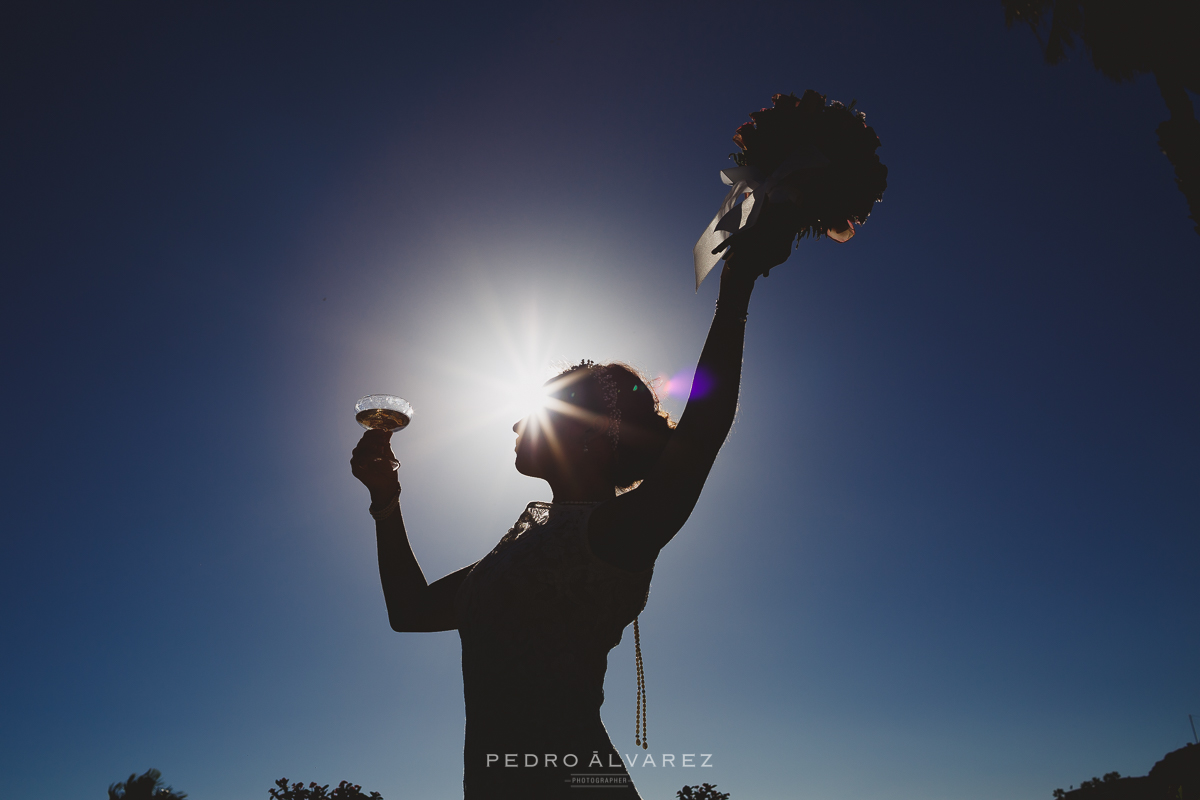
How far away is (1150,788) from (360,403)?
172ft

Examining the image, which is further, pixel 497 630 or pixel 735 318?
pixel 497 630

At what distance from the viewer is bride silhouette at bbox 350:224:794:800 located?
5.16 feet

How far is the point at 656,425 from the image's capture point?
2354 mm

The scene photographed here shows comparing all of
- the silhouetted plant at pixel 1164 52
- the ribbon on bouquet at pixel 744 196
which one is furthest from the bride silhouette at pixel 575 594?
the silhouetted plant at pixel 1164 52

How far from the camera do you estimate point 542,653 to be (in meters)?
1.73

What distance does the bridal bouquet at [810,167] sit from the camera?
5.64ft

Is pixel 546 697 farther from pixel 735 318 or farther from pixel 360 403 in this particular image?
pixel 360 403

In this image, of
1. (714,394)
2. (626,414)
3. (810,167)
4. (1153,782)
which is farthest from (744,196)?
(1153,782)

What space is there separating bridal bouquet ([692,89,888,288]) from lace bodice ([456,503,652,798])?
1005 millimetres

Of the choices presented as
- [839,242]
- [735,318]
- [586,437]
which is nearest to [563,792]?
[586,437]

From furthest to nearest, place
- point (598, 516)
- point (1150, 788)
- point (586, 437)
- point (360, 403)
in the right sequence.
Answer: point (1150, 788) < point (360, 403) < point (586, 437) < point (598, 516)

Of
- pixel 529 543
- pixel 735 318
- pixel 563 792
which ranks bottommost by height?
pixel 563 792

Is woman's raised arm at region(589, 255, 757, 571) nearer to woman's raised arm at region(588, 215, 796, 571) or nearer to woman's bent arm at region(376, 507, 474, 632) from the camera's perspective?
woman's raised arm at region(588, 215, 796, 571)

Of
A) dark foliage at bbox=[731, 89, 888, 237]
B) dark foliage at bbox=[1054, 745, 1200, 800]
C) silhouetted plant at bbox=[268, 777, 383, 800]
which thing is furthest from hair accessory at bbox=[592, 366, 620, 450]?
dark foliage at bbox=[1054, 745, 1200, 800]
